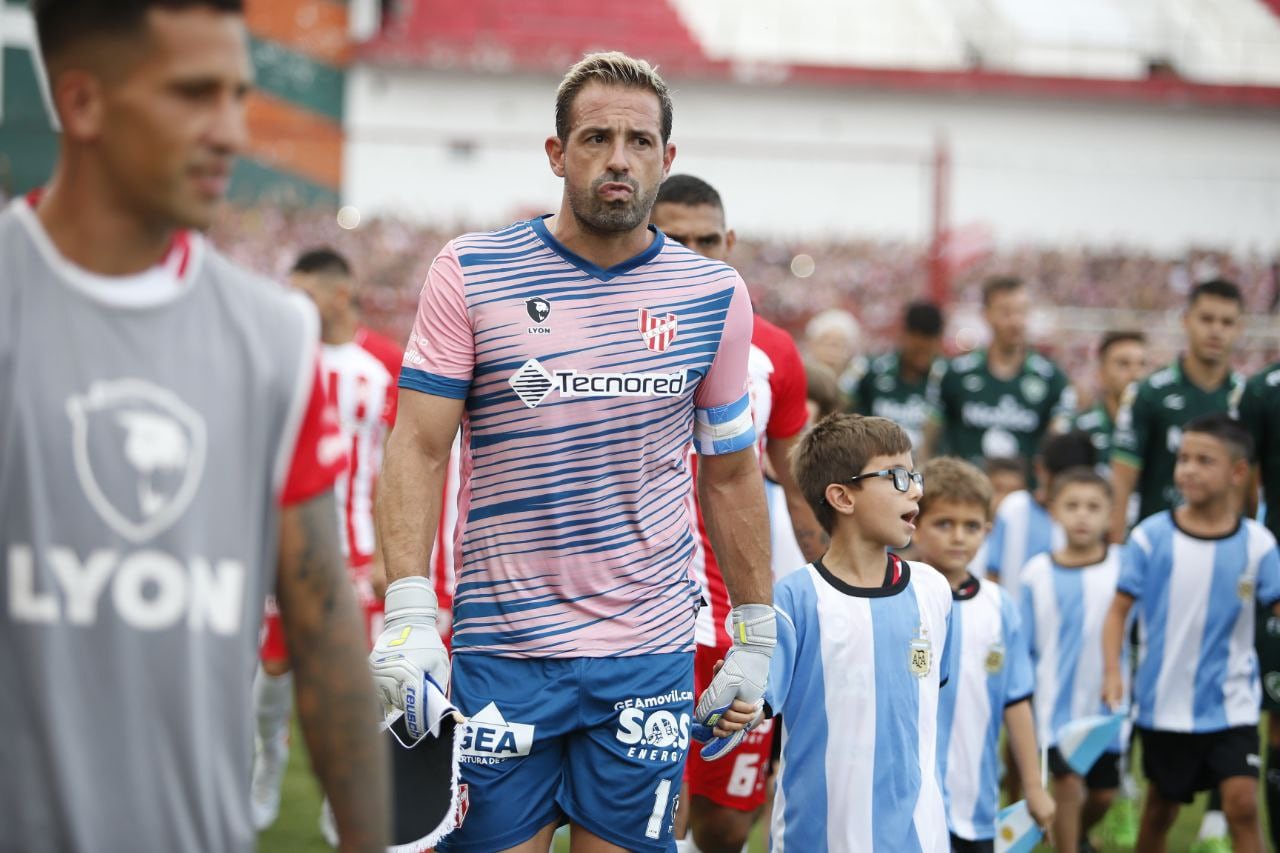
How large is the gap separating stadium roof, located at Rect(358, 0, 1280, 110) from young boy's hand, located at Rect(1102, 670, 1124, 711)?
23575 millimetres

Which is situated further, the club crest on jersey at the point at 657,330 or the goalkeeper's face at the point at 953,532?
the goalkeeper's face at the point at 953,532

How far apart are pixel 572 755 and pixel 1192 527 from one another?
3.93 m

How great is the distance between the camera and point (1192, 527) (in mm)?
6855

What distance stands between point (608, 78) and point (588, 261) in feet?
1.53

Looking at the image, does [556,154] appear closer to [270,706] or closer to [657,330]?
[657,330]

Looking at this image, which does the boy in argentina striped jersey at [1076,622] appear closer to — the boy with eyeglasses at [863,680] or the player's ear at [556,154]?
the boy with eyeglasses at [863,680]

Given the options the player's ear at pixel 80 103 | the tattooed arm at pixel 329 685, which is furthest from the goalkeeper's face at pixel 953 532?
the player's ear at pixel 80 103

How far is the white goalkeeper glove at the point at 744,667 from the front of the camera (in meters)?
4.07

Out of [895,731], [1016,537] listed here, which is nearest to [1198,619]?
[1016,537]

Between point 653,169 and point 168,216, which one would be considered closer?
point 168,216

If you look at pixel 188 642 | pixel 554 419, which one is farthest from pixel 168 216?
pixel 554 419

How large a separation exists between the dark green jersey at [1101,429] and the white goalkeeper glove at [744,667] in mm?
6590

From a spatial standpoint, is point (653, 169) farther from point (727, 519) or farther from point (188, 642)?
point (188, 642)

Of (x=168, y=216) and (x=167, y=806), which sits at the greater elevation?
(x=168, y=216)
